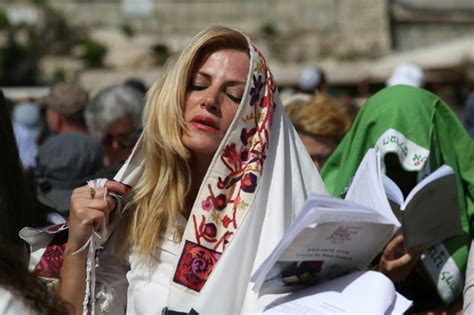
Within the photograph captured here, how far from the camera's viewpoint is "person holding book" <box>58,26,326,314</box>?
250 centimetres

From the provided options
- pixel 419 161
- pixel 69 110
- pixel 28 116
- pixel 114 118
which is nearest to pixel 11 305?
pixel 419 161

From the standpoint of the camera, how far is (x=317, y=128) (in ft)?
14.3

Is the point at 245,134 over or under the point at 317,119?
over

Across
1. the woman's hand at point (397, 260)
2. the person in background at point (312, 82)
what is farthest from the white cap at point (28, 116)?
the woman's hand at point (397, 260)

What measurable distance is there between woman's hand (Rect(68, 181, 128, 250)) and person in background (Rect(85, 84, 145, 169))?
2134 millimetres

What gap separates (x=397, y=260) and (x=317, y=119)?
1.49m

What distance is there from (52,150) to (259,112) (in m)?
2.27

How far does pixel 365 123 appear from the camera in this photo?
3254 millimetres

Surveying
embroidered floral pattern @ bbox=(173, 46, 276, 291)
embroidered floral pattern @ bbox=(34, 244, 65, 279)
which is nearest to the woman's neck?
embroidered floral pattern @ bbox=(173, 46, 276, 291)

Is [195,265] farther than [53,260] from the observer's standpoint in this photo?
No

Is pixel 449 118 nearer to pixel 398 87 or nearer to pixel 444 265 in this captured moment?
pixel 398 87

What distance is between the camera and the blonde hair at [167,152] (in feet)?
8.55

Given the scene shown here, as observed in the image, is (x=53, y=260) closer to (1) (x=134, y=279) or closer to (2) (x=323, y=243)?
(1) (x=134, y=279)

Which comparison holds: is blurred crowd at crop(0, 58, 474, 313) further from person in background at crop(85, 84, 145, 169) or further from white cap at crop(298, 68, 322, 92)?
white cap at crop(298, 68, 322, 92)
